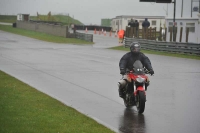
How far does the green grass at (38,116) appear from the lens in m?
9.04

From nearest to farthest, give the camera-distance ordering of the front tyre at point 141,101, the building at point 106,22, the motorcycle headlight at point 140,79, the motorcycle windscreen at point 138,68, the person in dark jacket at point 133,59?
the front tyre at point 141,101, the motorcycle headlight at point 140,79, the motorcycle windscreen at point 138,68, the person in dark jacket at point 133,59, the building at point 106,22

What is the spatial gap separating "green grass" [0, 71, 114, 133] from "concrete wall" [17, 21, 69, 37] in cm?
4797

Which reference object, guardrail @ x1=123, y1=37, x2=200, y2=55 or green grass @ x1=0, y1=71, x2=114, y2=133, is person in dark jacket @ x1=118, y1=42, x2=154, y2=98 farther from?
guardrail @ x1=123, y1=37, x2=200, y2=55

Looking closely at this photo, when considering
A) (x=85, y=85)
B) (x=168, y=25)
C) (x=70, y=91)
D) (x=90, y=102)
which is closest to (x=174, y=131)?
(x=90, y=102)

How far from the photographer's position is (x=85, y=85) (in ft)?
54.2

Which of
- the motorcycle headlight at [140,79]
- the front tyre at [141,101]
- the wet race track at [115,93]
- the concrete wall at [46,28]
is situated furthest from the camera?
the concrete wall at [46,28]

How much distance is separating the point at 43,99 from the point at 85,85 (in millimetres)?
3823

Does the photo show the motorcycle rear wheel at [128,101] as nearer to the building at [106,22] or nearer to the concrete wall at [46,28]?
the concrete wall at [46,28]

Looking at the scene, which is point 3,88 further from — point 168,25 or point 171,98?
point 168,25

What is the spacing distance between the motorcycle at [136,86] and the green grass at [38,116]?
1385 mm

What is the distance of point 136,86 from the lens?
11.6 metres

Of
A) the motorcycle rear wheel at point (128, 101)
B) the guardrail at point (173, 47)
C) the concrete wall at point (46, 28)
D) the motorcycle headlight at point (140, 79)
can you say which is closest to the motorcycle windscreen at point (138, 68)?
the motorcycle headlight at point (140, 79)

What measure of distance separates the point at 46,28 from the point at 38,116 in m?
59.6

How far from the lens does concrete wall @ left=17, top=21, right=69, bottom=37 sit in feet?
205
